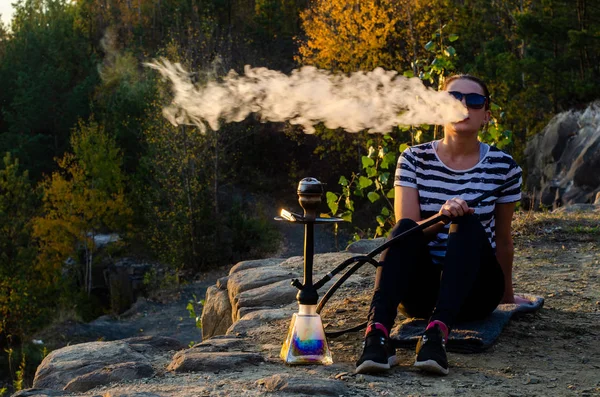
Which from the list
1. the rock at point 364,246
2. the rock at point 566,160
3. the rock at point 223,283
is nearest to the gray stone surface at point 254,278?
the rock at point 223,283

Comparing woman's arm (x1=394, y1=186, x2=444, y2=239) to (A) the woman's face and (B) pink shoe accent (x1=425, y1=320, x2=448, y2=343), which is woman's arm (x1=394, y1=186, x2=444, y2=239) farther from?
(B) pink shoe accent (x1=425, y1=320, x2=448, y2=343)

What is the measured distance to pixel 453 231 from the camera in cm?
341

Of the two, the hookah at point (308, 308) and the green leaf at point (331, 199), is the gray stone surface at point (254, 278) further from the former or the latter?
the hookah at point (308, 308)

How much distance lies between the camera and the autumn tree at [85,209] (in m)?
26.3

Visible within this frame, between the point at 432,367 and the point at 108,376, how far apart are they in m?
1.44

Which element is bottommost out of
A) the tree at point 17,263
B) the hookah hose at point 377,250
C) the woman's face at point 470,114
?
the tree at point 17,263

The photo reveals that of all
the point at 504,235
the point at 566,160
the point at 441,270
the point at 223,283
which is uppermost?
the point at 566,160

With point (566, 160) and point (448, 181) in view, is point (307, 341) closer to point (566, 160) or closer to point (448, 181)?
point (448, 181)

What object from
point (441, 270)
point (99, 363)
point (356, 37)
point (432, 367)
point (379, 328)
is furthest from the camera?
point (356, 37)

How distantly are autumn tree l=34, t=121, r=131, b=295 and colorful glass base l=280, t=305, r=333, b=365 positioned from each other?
23.4 m

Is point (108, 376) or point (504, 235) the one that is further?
point (504, 235)

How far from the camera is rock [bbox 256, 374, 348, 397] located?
115 inches

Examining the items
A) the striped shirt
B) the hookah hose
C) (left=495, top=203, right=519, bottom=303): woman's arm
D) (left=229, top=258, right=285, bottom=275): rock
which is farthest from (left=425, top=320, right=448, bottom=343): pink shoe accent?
(left=229, top=258, right=285, bottom=275): rock

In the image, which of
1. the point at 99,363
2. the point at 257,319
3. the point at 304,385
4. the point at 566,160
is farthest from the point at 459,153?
the point at 566,160
